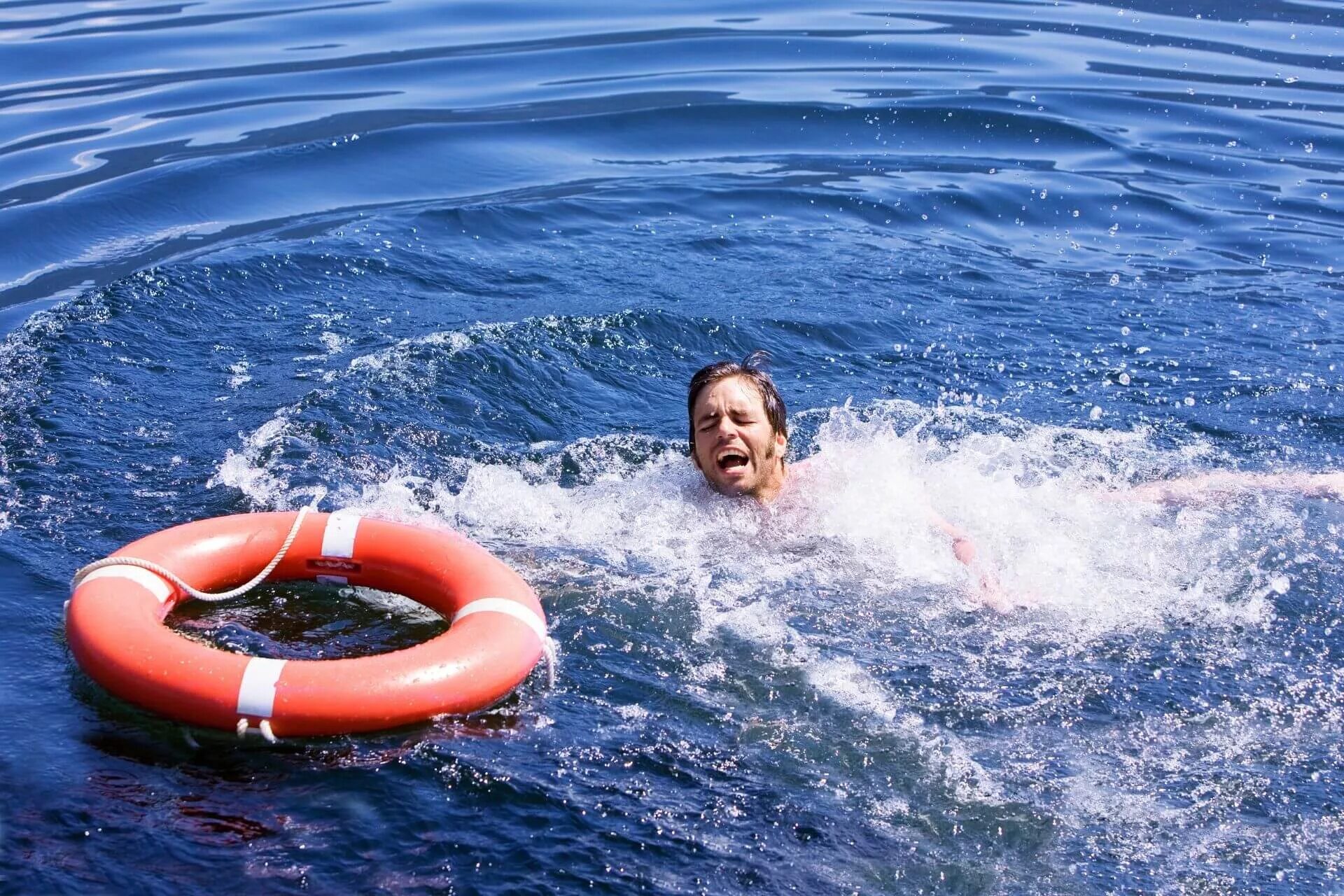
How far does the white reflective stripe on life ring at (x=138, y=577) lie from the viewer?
4734 mm

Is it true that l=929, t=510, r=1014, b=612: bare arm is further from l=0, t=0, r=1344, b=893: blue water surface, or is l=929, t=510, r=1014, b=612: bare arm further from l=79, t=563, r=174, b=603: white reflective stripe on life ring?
l=79, t=563, r=174, b=603: white reflective stripe on life ring

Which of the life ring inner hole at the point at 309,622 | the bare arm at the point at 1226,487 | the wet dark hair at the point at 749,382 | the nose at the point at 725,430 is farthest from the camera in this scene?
the bare arm at the point at 1226,487

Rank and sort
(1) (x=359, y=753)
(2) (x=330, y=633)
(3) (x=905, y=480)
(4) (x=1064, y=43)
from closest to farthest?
(1) (x=359, y=753)
(2) (x=330, y=633)
(3) (x=905, y=480)
(4) (x=1064, y=43)

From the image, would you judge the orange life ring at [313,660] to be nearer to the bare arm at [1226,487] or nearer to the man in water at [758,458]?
the man in water at [758,458]

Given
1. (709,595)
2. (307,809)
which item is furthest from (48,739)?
(709,595)

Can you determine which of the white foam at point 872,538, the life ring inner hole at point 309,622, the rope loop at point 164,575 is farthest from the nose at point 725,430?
the rope loop at point 164,575

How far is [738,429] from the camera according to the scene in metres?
5.96

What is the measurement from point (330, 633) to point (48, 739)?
3.32 feet

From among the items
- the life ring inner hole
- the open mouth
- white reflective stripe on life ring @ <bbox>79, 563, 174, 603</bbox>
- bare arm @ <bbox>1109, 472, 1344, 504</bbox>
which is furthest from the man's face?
white reflective stripe on life ring @ <bbox>79, 563, 174, 603</bbox>

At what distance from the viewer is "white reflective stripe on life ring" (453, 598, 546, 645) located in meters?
4.70

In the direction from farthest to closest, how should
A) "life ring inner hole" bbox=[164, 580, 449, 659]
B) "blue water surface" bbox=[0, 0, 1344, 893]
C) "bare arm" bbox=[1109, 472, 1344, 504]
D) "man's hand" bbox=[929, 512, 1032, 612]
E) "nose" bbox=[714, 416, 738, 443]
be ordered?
1. "bare arm" bbox=[1109, 472, 1344, 504]
2. "nose" bbox=[714, 416, 738, 443]
3. "man's hand" bbox=[929, 512, 1032, 612]
4. "life ring inner hole" bbox=[164, 580, 449, 659]
5. "blue water surface" bbox=[0, 0, 1344, 893]

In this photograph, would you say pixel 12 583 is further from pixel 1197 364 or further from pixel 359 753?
pixel 1197 364

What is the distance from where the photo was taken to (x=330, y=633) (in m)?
5.09

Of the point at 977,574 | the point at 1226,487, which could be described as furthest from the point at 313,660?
the point at 1226,487
